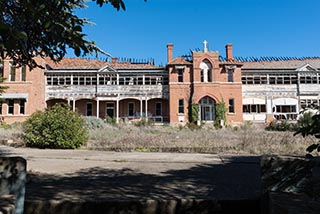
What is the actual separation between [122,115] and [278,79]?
20.3 m

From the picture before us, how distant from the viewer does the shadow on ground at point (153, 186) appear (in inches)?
179

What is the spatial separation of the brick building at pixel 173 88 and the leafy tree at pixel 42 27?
30.9m

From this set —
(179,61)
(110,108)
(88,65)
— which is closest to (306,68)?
(179,61)

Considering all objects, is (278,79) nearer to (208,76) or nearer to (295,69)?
(295,69)

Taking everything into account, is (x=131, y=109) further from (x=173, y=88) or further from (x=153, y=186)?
(x=153, y=186)

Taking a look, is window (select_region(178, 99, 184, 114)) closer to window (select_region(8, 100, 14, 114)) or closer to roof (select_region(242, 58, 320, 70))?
roof (select_region(242, 58, 320, 70))

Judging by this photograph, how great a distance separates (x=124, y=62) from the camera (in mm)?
44938

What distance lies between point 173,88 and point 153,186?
32351 millimetres

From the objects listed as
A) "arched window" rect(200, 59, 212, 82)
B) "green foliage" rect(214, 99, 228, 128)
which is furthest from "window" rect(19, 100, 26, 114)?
"green foliage" rect(214, 99, 228, 128)

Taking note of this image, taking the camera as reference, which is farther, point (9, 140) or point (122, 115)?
point (122, 115)

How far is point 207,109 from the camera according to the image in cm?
3772

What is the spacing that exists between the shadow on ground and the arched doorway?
1177 inches

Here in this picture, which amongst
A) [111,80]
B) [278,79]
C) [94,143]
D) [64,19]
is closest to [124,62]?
[111,80]

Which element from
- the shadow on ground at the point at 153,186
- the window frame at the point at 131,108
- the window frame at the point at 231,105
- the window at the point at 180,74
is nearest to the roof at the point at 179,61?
the window at the point at 180,74
